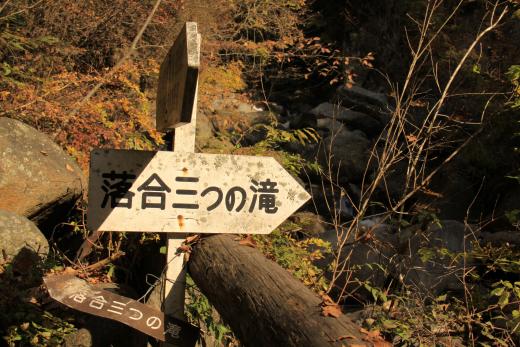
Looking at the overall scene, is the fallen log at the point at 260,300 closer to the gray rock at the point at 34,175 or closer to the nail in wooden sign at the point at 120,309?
the nail in wooden sign at the point at 120,309

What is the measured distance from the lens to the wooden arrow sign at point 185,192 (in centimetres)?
251

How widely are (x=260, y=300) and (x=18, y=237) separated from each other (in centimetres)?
283

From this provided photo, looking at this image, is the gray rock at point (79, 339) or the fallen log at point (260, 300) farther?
the gray rock at point (79, 339)

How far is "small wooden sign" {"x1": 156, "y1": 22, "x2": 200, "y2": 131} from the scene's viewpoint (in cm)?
185

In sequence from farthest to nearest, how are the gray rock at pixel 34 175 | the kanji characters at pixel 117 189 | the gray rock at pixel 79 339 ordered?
1. the gray rock at pixel 34 175
2. the gray rock at pixel 79 339
3. the kanji characters at pixel 117 189

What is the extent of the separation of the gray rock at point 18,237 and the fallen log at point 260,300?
205 cm

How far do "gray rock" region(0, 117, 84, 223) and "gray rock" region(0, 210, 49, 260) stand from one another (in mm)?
461

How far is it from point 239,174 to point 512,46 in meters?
7.81

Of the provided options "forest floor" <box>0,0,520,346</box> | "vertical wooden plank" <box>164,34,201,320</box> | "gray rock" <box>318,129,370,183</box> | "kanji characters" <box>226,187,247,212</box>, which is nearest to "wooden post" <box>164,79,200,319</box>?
"vertical wooden plank" <box>164,34,201,320</box>

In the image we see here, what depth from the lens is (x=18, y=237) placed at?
4176 millimetres

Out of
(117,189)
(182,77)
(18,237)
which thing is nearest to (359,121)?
(18,237)

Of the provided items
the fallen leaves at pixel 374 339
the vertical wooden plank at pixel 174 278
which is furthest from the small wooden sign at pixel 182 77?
the fallen leaves at pixel 374 339

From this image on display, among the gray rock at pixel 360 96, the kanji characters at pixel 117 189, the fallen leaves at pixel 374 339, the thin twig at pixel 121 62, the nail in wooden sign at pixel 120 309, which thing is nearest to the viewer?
the fallen leaves at pixel 374 339

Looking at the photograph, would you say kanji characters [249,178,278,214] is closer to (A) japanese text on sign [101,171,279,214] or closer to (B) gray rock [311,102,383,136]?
(A) japanese text on sign [101,171,279,214]
